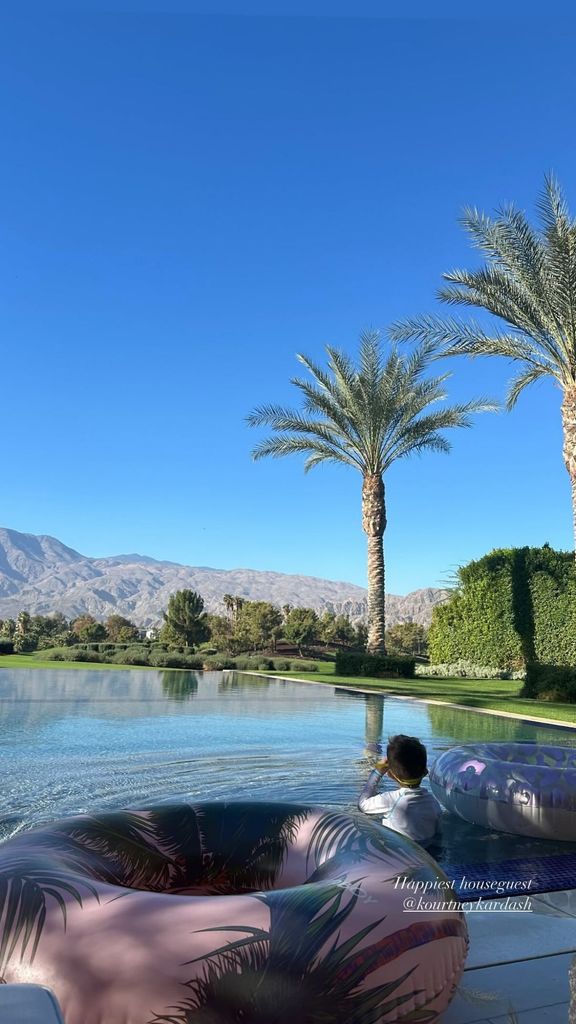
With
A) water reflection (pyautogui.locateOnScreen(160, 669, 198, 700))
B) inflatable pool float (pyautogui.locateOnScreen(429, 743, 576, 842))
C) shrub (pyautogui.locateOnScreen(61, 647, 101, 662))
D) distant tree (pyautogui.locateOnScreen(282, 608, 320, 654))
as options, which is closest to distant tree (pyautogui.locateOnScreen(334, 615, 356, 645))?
distant tree (pyautogui.locateOnScreen(282, 608, 320, 654))

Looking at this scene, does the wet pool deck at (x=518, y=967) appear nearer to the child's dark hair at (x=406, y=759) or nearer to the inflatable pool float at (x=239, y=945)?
the inflatable pool float at (x=239, y=945)

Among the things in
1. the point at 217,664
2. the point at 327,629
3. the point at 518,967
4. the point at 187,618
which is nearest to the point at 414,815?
the point at 518,967

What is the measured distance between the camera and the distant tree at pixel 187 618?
54.2m

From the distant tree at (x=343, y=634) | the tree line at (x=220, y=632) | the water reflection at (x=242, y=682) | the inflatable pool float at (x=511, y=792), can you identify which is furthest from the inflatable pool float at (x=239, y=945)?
the distant tree at (x=343, y=634)

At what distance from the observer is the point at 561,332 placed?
16.1 m

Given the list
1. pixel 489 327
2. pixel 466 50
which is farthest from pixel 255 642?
pixel 466 50

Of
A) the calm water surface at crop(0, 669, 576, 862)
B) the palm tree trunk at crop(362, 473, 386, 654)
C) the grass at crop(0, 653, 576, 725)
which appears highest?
the palm tree trunk at crop(362, 473, 386, 654)

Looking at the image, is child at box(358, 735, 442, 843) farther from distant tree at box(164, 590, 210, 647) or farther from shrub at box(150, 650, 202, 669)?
distant tree at box(164, 590, 210, 647)

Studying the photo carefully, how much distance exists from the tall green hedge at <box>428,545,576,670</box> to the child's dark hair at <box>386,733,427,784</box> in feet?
63.6

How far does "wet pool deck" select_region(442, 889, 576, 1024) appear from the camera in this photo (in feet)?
7.78

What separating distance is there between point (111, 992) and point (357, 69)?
63.9ft

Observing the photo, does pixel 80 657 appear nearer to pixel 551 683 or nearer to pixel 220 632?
pixel 551 683

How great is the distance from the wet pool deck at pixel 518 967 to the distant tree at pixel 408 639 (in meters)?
67.5

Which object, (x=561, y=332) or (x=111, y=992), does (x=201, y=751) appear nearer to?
(x=111, y=992)
